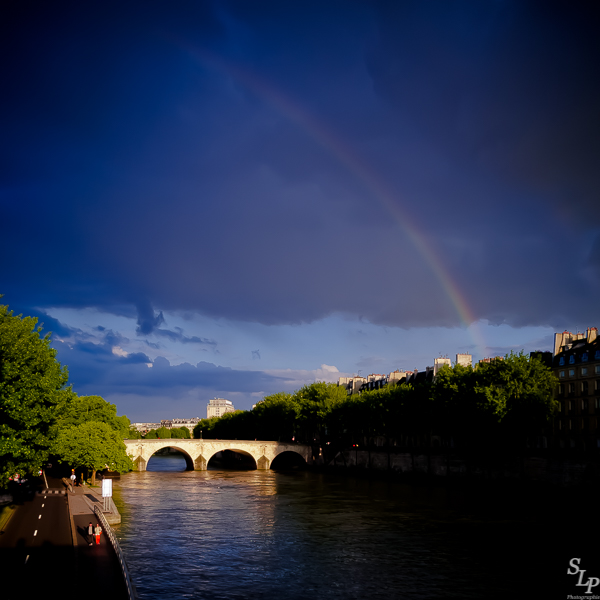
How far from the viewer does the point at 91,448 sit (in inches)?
2921

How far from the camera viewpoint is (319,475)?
117688mm

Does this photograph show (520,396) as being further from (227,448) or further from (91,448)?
(227,448)

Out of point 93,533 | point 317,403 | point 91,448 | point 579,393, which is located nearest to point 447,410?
point 579,393

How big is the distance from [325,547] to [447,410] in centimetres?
5354

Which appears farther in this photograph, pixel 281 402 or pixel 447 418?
pixel 281 402

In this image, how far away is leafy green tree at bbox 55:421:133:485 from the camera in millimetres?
73438

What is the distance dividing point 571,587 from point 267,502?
144 ft

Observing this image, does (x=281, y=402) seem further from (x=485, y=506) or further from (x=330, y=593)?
(x=330, y=593)

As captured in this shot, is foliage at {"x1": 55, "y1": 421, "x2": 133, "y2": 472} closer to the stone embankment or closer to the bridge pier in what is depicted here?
the stone embankment

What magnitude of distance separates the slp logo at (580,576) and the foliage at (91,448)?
54591mm

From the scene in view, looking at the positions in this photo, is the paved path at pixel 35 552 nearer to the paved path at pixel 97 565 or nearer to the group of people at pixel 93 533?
the paved path at pixel 97 565

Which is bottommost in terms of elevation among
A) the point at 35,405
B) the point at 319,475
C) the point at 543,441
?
the point at 319,475

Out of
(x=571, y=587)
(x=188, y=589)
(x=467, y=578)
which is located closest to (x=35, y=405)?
(x=188, y=589)

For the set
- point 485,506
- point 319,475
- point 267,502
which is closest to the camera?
point 485,506
